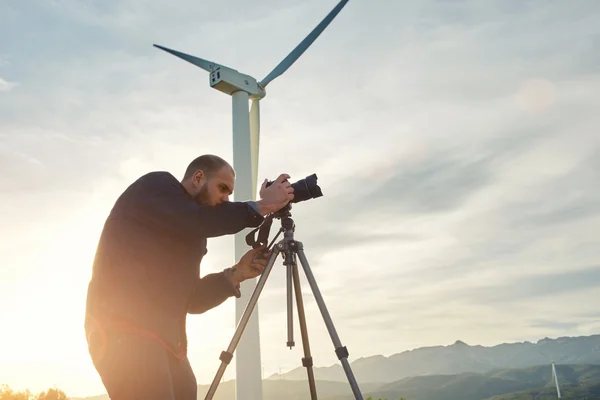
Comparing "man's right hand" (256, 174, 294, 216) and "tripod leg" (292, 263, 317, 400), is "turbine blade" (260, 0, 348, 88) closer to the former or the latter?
"tripod leg" (292, 263, 317, 400)

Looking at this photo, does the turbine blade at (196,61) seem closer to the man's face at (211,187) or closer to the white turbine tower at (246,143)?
the white turbine tower at (246,143)

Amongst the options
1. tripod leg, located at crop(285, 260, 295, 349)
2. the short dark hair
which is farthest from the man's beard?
tripod leg, located at crop(285, 260, 295, 349)

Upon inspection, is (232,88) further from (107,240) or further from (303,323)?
(107,240)

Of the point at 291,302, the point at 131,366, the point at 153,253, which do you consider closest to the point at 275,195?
the point at 153,253

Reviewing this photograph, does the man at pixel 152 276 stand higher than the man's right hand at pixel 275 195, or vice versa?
the man's right hand at pixel 275 195

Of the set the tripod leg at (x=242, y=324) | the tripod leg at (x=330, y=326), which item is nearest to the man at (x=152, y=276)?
the tripod leg at (x=242, y=324)

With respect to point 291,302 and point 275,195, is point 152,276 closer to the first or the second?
point 275,195

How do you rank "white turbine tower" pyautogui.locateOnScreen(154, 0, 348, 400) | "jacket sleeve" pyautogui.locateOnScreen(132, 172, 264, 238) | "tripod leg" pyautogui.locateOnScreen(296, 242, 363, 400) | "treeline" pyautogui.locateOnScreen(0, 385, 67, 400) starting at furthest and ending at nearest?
"treeline" pyautogui.locateOnScreen(0, 385, 67, 400), "white turbine tower" pyautogui.locateOnScreen(154, 0, 348, 400), "tripod leg" pyautogui.locateOnScreen(296, 242, 363, 400), "jacket sleeve" pyautogui.locateOnScreen(132, 172, 264, 238)
